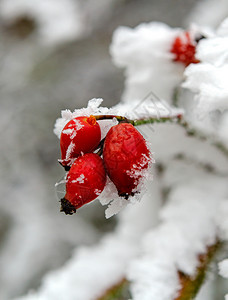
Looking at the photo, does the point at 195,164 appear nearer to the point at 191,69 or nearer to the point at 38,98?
the point at 191,69

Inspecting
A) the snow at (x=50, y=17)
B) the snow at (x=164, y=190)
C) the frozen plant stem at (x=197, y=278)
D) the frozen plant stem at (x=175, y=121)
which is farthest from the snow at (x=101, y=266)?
the snow at (x=50, y=17)

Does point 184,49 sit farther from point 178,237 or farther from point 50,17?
point 50,17

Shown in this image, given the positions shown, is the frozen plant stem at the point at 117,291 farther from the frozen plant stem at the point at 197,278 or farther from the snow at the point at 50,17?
the snow at the point at 50,17

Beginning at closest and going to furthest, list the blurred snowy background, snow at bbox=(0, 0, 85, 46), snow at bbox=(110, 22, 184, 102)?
snow at bbox=(110, 22, 184, 102) < the blurred snowy background < snow at bbox=(0, 0, 85, 46)

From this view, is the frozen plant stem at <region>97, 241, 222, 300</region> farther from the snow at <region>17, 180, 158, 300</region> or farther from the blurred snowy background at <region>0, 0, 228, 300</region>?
the blurred snowy background at <region>0, 0, 228, 300</region>

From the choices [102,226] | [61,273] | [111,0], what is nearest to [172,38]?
[61,273]

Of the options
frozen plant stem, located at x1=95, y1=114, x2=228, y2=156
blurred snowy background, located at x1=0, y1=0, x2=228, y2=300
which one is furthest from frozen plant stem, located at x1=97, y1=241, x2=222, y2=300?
blurred snowy background, located at x1=0, y1=0, x2=228, y2=300
